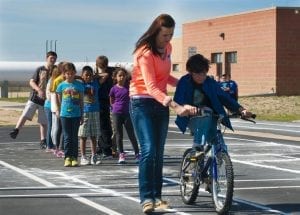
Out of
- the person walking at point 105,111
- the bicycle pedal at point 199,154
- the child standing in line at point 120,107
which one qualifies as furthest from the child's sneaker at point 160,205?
the person walking at point 105,111

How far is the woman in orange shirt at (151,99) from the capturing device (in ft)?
24.5

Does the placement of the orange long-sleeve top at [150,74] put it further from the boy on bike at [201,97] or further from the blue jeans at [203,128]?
the blue jeans at [203,128]

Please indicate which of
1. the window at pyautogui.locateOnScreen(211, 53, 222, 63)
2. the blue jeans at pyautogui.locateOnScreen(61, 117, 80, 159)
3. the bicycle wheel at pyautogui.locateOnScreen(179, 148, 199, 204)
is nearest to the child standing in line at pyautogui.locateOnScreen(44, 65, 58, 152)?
the blue jeans at pyautogui.locateOnScreen(61, 117, 80, 159)

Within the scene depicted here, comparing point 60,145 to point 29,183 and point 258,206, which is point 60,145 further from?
point 258,206

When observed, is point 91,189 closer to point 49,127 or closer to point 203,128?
point 203,128

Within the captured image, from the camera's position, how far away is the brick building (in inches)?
1934

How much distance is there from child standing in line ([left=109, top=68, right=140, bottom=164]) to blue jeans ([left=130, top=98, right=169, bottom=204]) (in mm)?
4629

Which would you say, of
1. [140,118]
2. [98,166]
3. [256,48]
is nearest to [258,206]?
[140,118]

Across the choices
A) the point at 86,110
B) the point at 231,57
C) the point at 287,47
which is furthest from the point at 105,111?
the point at 231,57

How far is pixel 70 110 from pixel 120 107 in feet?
3.38

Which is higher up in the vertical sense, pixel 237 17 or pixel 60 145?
pixel 237 17

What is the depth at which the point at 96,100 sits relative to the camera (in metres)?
12.5

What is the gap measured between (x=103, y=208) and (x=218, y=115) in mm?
1599

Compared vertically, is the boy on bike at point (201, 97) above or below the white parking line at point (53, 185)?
Result: above
